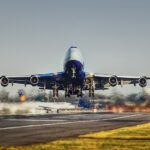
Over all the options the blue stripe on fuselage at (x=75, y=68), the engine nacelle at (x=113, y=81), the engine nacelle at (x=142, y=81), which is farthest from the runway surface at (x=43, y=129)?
the engine nacelle at (x=142, y=81)

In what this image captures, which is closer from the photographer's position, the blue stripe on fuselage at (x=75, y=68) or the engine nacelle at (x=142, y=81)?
the blue stripe on fuselage at (x=75, y=68)

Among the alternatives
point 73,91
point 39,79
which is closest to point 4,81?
point 39,79

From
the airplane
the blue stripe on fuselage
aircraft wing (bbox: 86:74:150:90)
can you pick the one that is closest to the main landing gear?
the airplane

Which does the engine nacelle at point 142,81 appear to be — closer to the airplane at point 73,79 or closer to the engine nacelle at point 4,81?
the airplane at point 73,79

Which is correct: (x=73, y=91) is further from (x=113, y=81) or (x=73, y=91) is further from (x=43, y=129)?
(x=43, y=129)

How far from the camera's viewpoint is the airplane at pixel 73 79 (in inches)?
1864

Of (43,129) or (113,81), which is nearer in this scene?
(43,129)

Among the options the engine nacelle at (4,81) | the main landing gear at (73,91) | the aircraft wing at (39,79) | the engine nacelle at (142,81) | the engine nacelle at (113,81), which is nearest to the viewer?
the main landing gear at (73,91)

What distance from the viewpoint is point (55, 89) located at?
176ft

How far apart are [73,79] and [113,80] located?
25.6 feet

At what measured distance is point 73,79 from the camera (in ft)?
157

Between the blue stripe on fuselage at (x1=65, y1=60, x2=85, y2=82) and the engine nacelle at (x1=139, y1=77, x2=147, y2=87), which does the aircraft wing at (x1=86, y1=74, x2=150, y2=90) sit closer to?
the engine nacelle at (x1=139, y1=77, x2=147, y2=87)

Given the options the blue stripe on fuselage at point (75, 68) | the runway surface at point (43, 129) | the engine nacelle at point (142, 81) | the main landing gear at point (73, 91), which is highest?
the blue stripe on fuselage at point (75, 68)

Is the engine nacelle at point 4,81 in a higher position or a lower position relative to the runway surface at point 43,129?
higher
